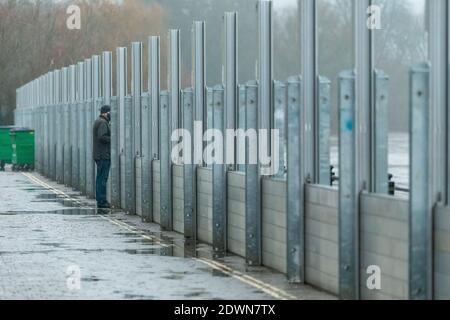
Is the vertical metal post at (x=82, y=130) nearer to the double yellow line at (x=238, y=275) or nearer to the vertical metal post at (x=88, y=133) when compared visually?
the vertical metal post at (x=88, y=133)

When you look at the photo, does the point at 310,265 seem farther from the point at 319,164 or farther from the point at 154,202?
the point at 154,202

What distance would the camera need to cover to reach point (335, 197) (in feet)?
48.2

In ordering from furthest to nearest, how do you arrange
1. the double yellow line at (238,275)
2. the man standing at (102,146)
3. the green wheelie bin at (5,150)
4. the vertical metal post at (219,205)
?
1. the green wheelie bin at (5,150)
2. the man standing at (102,146)
3. the vertical metal post at (219,205)
4. the double yellow line at (238,275)

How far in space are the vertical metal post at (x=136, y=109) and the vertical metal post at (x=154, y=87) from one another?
1.44 metres

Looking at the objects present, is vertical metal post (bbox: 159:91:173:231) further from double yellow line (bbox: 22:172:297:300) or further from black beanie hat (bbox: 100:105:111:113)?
black beanie hat (bbox: 100:105:111:113)

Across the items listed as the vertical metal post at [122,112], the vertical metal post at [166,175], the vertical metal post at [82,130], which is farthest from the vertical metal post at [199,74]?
the vertical metal post at [82,130]

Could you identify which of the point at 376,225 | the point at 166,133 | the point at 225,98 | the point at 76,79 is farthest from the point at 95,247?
the point at 76,79

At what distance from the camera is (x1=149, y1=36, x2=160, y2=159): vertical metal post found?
25311 mm

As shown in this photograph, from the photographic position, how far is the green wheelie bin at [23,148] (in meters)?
53.6

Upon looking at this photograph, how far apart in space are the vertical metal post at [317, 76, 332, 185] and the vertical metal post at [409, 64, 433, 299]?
12.4 ft

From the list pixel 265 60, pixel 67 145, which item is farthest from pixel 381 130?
pixel 67 145

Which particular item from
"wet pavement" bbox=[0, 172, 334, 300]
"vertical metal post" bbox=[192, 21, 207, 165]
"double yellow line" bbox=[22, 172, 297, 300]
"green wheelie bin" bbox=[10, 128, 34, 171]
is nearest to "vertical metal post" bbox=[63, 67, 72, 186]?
"green wheelie bin" bbox=[10, 128, 34, 171]

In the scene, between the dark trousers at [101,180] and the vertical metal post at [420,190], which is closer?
the vertical metal post at [420,190]
